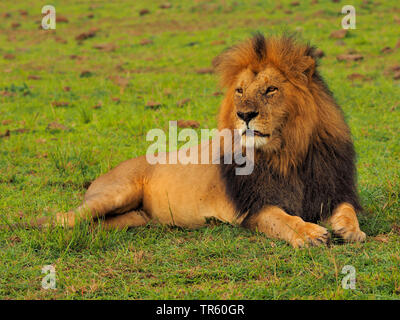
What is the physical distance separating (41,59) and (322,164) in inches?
367

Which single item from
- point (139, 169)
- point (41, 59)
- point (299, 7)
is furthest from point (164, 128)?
point (299, 7)

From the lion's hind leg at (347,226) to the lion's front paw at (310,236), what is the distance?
0.16m

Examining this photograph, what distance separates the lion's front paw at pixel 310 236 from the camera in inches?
151

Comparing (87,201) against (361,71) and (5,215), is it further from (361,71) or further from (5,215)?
(361,71)

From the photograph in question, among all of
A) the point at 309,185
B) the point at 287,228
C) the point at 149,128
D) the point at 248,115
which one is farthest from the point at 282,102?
the point at 149,128

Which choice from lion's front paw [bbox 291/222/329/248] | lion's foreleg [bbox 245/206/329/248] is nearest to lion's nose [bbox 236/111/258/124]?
lion's foreleg [bbox 245/206/329/248]

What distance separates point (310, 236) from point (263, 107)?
33.9 inches

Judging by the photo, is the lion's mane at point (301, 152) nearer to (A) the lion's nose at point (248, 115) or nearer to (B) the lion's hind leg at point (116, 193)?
(A) the lion's nose at point (248, 115)

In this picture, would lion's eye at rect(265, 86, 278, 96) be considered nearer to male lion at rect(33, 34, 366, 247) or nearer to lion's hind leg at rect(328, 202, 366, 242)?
male lion at rect(33, 34, 366, 247)

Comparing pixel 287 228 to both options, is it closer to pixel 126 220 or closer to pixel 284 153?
pixel 284 153

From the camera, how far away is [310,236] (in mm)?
3850

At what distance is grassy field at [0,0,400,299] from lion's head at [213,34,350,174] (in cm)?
64

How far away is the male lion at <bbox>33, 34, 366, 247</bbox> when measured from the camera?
4047 millimetres

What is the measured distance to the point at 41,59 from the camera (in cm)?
1249
